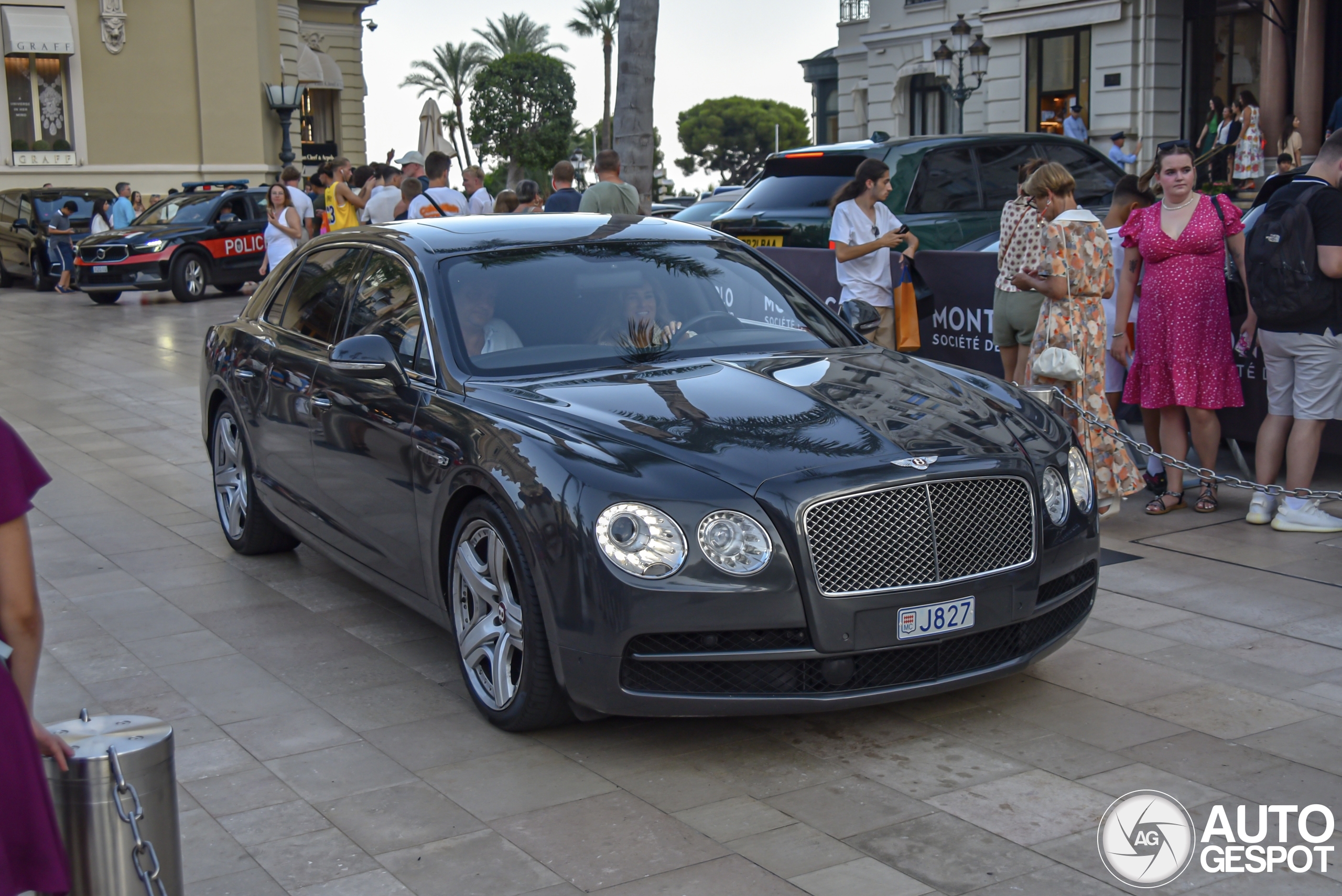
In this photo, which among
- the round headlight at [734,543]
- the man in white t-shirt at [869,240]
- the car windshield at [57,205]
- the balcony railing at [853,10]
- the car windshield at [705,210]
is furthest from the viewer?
the balcony railing at [853,10]

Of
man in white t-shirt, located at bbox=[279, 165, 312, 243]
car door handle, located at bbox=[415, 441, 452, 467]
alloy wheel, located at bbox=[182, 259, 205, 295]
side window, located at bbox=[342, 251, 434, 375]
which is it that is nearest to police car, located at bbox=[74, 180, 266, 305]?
alloy wheel, located at bbox=[182, 259, 205, 295]

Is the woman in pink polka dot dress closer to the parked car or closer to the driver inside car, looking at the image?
the driver inside car

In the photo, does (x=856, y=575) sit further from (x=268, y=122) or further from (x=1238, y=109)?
(x=268, y=122)

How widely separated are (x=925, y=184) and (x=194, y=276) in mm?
15650

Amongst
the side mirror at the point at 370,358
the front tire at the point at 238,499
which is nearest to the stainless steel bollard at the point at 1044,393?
the side mirror at the point at 370,358

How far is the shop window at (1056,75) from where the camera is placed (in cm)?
3206

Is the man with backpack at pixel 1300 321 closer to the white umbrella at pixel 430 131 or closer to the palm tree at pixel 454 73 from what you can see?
the white umbrella at pixel 430 131

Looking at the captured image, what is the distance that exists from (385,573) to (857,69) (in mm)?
47046

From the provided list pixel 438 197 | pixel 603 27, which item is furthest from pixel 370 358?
pixel 603 27

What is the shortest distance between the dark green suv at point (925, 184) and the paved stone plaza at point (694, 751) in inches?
192

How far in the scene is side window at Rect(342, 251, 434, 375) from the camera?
548cm

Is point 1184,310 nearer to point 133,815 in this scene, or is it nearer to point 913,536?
point 913,536

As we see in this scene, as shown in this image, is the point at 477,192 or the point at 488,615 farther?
the point at 477,192

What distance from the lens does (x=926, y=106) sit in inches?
1740
